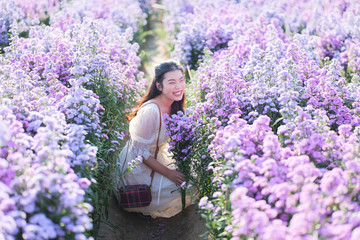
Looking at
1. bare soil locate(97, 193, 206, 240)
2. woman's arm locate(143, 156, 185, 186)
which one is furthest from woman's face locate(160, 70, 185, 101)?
bare soil locate(97, 193, 206, 240)

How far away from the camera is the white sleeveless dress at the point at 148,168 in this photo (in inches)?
141

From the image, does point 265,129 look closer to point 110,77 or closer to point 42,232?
point 42,232

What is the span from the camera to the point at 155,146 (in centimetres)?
378

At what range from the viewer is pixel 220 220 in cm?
239

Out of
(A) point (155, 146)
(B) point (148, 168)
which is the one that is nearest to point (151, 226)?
(B) point (148, 168)

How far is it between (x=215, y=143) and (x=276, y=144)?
0.64 metres

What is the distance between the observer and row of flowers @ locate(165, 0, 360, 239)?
194 centimetres

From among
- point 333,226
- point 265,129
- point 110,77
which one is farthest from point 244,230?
point 110,77

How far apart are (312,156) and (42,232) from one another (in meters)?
1.86

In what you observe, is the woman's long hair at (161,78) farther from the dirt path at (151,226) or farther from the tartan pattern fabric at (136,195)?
the dirt path at (151,226)

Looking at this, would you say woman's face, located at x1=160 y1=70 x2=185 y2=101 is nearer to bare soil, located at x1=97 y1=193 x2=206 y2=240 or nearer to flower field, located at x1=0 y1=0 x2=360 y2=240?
flower field, located at x1=0 y1=0 x2=360 y2=240

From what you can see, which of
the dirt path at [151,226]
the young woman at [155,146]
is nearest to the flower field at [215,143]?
the young woman at [155,146]

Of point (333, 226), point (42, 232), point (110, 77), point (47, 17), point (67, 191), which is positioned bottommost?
point (333, 226)

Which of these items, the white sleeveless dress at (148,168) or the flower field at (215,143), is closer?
the flower field at (215,143)
